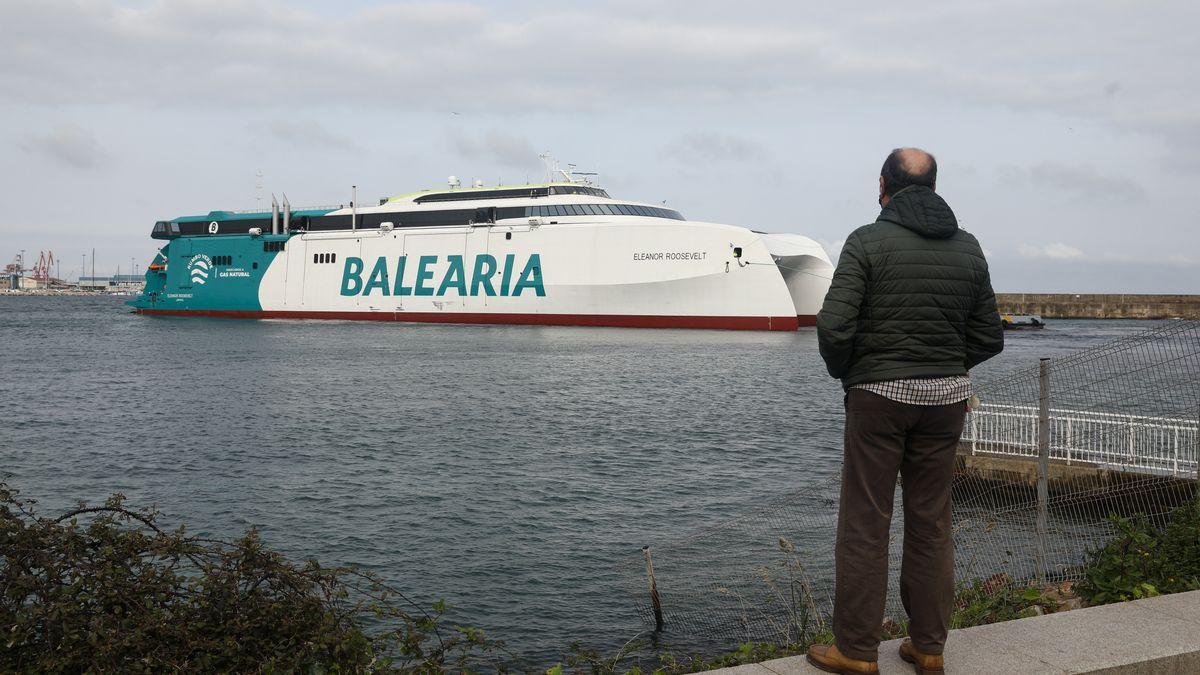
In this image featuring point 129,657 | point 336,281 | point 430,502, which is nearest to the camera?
point 129,657

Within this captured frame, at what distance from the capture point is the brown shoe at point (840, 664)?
3.41m

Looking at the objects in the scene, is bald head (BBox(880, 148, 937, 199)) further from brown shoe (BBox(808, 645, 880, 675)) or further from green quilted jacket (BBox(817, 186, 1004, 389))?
brown shoe (BBox(808, 645, 880, 675))

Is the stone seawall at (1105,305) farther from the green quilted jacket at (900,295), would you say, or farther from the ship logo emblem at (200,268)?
the green quilted jacket at (900,295)

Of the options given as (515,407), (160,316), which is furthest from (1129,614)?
(160,316)

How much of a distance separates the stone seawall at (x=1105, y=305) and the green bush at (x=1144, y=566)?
269 feet

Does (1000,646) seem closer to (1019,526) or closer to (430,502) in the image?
(1019,526)

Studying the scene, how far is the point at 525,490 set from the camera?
44.3 ft

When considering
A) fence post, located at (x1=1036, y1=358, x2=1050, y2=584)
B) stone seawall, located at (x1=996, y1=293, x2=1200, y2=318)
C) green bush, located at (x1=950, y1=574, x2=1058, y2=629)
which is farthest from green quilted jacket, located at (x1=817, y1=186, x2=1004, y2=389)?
stone seawall, located at (x1=996, y1=293, x2=1200, y2=318)

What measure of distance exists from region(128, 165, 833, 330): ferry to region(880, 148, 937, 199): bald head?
135 ft

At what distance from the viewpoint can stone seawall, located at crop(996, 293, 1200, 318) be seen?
7825 centimetres

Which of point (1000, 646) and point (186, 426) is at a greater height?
point (1000, 646)

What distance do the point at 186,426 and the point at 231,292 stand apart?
4325 centimetres

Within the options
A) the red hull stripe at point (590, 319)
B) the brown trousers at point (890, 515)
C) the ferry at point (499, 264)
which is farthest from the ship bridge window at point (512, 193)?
the brown trousers at point (890, 515)

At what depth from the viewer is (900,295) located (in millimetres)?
3426
